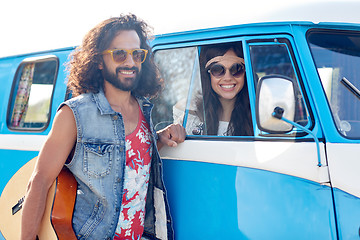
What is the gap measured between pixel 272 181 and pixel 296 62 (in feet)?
2.42

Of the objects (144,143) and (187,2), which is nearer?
(144,143)

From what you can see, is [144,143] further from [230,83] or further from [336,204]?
[336,204]

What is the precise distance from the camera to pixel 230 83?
2965mm

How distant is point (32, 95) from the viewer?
4.35 meters

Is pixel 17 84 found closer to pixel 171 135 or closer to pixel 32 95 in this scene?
pixel 32 95

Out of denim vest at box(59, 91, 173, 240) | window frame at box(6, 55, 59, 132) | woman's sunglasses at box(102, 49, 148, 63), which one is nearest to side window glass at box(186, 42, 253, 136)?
woman's sunglasses at box(102, 49, 148, 63)

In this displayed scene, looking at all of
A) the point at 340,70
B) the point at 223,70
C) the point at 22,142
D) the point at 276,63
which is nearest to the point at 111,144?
the point at 223,70

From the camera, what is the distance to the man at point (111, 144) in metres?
2.53

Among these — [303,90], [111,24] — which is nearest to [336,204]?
[303,90]

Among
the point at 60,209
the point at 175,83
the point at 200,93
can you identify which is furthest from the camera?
the point at 175,83

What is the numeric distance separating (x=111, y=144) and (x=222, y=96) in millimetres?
863

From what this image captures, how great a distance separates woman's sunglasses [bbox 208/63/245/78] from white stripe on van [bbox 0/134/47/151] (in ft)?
5.69

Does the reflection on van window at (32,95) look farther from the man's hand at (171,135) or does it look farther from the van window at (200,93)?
the man's hand at (171,135)

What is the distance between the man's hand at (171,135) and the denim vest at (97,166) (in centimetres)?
36
